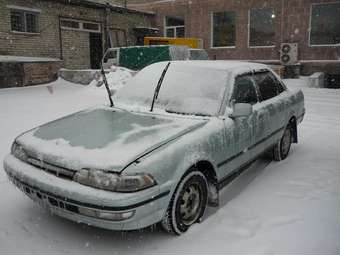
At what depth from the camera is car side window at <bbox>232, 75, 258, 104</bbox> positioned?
3868 mm

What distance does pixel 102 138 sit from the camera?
9.72 ft

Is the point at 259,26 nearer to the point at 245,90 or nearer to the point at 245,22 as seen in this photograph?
the point at 245,22

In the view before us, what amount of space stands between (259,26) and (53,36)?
11491 millimetres

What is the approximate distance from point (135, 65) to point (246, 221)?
39.9ft

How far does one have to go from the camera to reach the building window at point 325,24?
17.8 metres

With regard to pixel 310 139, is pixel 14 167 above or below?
Result: above

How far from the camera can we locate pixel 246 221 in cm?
327

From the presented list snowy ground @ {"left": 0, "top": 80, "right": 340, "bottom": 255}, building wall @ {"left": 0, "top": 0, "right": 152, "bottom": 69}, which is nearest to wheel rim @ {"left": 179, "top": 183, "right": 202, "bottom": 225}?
snowy ground @ {"left": 0, "top": 80, "right": 340, "bottom": 255}

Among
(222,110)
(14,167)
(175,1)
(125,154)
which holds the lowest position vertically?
(14,167)

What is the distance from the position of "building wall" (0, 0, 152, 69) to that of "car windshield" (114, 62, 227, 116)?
12815 mm

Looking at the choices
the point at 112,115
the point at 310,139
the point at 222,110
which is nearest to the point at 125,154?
the point at 112,115

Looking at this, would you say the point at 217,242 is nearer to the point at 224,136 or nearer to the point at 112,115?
the point at 224,136

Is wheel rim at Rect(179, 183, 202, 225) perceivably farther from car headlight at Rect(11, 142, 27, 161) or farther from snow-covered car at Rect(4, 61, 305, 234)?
car headlight at Rect(11, 142, 27, 161)

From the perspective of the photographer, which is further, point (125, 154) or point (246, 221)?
point (246, 221)
